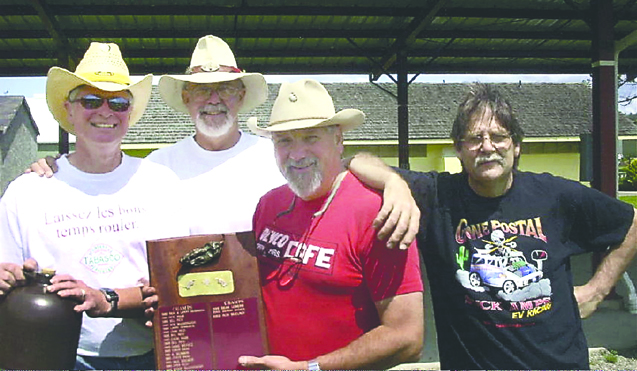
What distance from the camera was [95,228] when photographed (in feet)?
8.81

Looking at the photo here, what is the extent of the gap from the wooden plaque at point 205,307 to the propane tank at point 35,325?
416mm

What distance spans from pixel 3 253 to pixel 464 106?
7.68 feet

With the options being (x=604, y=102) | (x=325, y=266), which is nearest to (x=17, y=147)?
(x=604, y=102)

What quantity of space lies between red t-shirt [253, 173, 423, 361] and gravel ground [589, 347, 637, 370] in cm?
464

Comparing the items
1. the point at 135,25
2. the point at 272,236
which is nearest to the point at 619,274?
the point at 272,236

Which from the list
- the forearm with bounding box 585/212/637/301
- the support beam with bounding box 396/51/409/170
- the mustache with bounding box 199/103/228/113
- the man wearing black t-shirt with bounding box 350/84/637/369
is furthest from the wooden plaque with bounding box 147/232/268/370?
the support beam with bounding box 396/51/409/170

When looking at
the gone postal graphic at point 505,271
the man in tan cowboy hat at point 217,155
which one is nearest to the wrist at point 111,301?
the man in tan cowboy hat at point 217,155

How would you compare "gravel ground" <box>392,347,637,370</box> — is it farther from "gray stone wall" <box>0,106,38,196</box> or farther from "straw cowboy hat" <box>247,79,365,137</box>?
"gray stone wall" <box>0,106,38,196</box>

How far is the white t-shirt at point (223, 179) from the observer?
310cm

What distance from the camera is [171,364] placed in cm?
241

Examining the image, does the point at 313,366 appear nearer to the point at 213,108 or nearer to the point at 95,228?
the point at 95,228

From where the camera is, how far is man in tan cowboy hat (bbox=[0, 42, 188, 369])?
2.58 meters

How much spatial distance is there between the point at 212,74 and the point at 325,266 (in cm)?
146

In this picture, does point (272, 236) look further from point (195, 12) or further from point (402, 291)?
point (195, 12)
